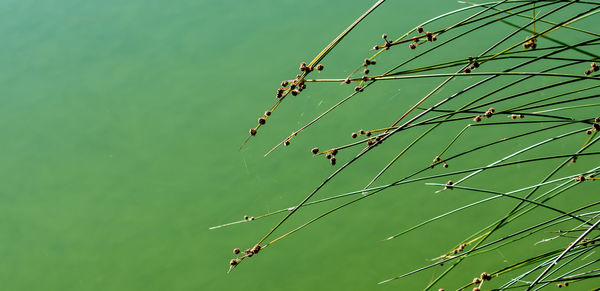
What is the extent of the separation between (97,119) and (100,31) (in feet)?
1.77

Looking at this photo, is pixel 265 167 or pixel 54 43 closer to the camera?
pixel 265 167

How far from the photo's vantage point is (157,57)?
8.66 feet

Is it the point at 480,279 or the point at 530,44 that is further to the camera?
the point at 530,44

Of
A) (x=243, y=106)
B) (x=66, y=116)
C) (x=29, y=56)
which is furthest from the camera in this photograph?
(x=29, y=56)

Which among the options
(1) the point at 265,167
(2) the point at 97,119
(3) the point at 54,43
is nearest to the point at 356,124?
(1) the point at 265,167

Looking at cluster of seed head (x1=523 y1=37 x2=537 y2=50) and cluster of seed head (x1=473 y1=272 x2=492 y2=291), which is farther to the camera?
cluster of seed head (x1=523 y1=37 x2=537 y2=50)

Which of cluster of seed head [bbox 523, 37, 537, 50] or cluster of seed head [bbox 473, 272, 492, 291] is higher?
cluster of seed head [bbox 523, 37, 537, 50]

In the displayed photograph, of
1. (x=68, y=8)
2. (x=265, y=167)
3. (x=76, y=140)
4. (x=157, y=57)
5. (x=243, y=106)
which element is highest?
(x=68, y=8)

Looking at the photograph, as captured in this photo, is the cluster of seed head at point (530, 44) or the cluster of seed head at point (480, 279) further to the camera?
the cluster of seed head at point (530, 44)

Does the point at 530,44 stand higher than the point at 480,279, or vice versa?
the point at 530,44

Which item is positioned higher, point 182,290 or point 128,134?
point 128,134

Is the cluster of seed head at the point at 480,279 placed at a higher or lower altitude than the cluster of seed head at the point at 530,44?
lower

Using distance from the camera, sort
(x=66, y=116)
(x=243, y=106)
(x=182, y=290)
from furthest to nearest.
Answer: (x=66, y=116) → (x=243, y=106) → (x=182, y=290)

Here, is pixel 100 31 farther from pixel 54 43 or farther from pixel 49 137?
pixel 49 137
